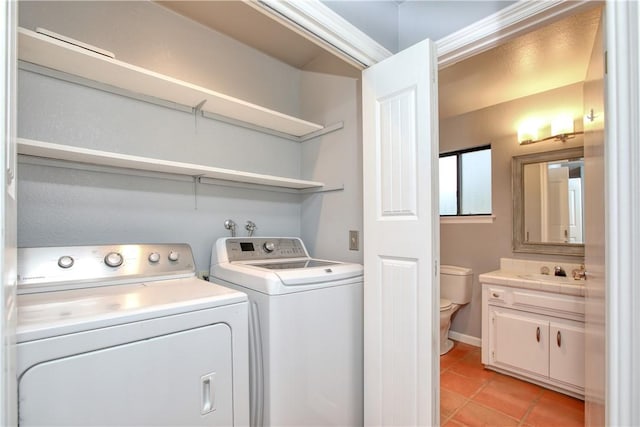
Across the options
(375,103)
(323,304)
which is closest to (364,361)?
(323,304)

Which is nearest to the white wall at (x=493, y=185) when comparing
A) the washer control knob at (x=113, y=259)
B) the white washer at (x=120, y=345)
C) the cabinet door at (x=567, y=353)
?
the cabinet door at (x=567, y=353)

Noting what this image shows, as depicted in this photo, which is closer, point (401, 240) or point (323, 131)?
point (401, 240)

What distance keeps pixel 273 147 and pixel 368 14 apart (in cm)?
104

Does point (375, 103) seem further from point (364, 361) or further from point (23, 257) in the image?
point (23, 257)

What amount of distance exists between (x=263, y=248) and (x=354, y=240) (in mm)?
583

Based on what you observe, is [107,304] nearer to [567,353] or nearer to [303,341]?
[303,341]

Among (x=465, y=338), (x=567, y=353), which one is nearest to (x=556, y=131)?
(x=567, y=353)

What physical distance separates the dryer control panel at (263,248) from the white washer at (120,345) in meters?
0.42

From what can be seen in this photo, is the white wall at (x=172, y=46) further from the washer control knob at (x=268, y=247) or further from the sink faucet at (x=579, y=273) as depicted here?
the sink faucet at (x=579, y=273)

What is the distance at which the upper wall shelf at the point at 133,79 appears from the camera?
47.3 inches

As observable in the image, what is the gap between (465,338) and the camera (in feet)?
10.0

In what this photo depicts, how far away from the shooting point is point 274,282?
50.8 inches

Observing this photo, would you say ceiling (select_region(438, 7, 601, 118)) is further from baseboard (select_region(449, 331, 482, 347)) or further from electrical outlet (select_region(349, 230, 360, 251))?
baseboard (select_region(449, 331, 482, 347))

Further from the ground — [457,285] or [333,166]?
[333,166]
